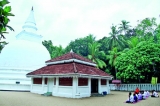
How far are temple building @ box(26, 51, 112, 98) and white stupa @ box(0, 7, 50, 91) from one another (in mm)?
3610

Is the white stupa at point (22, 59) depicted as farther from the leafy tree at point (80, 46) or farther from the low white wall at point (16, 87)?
the leafy tree at point (80, 46)

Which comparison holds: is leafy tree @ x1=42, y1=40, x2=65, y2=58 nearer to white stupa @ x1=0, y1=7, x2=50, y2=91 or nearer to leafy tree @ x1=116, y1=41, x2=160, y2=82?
white stupa @ x1=0, y1=7, x2=50, y2=91

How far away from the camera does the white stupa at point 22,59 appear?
22.6 metres

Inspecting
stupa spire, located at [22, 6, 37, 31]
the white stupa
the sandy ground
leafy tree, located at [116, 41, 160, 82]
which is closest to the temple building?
the sandy ground

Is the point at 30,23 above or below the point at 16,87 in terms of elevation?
above

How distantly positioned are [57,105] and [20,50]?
1629 centimetres

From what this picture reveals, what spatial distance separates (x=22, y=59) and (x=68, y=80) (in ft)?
36.2

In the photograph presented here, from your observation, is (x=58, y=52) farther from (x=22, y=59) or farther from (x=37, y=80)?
(x=37, y=80)

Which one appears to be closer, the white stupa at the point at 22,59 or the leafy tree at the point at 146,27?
the white stupa at the point at 22,59

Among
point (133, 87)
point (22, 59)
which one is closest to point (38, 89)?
point (22, 59)

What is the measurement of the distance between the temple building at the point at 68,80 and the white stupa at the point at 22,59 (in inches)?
142

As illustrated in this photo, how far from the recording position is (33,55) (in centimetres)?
2522

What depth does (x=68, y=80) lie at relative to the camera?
16.2 m

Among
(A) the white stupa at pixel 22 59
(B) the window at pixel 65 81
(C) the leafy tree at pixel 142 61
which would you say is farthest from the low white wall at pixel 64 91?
(C) the leafy tree at pixel 142 61
